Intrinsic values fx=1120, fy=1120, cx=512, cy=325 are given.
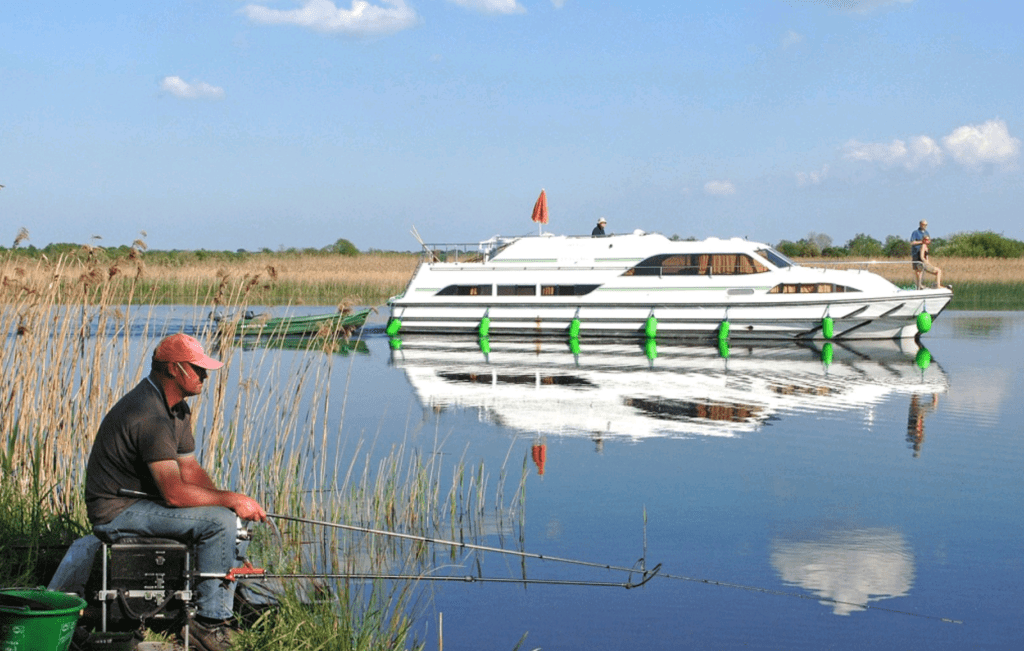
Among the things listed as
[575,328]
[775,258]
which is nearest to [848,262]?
[775,258]

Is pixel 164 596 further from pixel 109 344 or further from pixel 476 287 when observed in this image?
pixel 476 287

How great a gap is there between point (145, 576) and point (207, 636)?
410 mm

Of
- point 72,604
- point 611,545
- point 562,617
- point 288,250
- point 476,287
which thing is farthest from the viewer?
point 288,250

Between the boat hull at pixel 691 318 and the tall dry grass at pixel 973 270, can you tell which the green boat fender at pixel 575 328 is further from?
the tall dry grass at pixel 973 270

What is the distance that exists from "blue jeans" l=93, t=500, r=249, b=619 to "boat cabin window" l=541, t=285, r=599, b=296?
908 inches

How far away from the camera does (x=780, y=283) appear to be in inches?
1044

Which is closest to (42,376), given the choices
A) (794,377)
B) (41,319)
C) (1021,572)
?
(41,319)

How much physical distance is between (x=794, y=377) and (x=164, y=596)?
57.7 ft

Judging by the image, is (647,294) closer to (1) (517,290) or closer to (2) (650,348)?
(2) (650,348)

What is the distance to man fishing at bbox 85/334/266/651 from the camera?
489 cm

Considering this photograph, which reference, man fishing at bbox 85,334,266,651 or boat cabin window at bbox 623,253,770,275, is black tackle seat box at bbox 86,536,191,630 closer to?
man fishing at bbox 85,334,266,651

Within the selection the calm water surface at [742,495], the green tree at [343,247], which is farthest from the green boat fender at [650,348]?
the green tree at [343,247]

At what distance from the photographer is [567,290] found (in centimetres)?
2825

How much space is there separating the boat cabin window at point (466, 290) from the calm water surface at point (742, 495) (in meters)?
6.23
